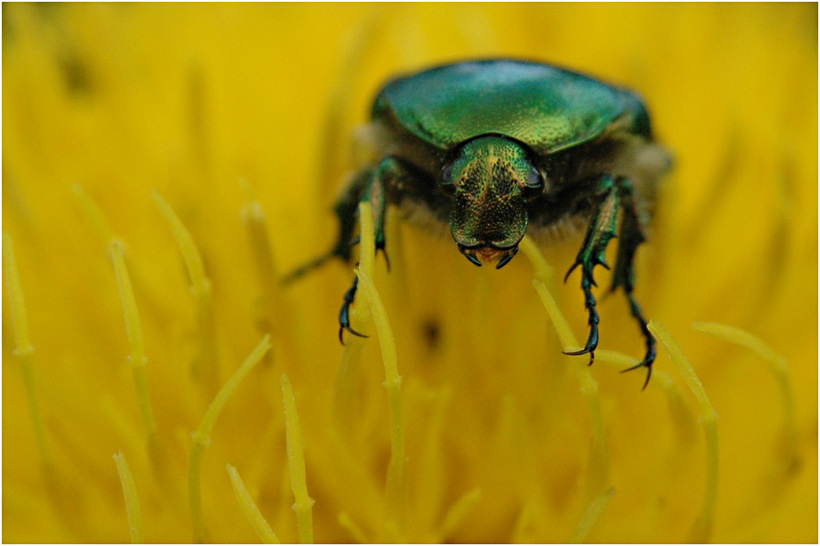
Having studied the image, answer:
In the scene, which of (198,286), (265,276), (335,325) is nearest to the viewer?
(198,286)

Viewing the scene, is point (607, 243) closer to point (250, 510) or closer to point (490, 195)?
point (490, 195)

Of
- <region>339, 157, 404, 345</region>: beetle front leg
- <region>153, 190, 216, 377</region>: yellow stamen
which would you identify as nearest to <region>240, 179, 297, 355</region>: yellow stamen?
<region>153, 190, 216, 377</region>: yellow stamen

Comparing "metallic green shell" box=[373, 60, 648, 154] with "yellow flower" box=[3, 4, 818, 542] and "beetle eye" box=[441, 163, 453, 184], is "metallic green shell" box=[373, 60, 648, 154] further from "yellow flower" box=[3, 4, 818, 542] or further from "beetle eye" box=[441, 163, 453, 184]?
"yellow flower" box=[3, 4, 818, 542]

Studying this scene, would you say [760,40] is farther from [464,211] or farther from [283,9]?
[464,211]

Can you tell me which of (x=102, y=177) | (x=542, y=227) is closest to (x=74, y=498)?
(x=102, y=177)

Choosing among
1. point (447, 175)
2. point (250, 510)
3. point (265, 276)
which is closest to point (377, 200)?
point (447, 175)

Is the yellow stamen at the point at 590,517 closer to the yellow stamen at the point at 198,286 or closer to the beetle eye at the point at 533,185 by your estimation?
the beetle eye at the point at 533,185
